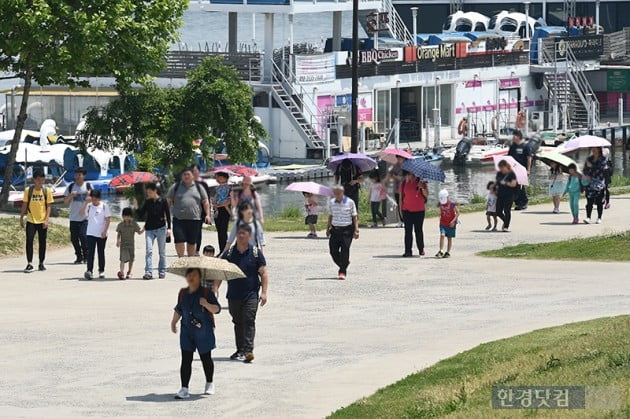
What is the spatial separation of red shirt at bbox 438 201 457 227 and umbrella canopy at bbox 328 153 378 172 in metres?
4.49

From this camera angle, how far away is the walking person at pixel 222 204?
75.6 feet

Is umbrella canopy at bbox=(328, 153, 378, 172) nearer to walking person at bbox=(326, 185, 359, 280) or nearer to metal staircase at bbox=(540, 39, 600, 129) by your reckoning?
walking person at bbox=(326, 185, 359, 280)

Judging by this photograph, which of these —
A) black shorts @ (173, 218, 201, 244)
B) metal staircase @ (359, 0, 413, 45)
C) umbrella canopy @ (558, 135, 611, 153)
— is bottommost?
black shorts @ (173, 218, 201, 244)

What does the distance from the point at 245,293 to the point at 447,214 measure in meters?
9.77

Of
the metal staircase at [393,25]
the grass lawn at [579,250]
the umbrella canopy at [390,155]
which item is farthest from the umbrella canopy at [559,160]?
the metal staircase at [393,25]

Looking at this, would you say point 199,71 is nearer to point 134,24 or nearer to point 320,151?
point 134,24

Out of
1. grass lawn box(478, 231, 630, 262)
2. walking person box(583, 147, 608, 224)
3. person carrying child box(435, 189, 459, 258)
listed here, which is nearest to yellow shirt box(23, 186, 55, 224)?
person carrying child box(435, 189, 459, 258)

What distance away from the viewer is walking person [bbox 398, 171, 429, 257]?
24.9 metres

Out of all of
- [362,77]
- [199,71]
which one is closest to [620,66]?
[362,77]

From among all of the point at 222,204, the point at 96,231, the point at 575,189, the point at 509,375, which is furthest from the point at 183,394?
the point at 575,189

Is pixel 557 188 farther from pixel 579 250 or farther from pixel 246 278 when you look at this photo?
pixel 246 278

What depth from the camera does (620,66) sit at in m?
80.1

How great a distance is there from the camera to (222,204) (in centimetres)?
2331

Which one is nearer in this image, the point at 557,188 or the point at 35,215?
the point at 35,215
